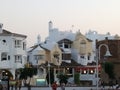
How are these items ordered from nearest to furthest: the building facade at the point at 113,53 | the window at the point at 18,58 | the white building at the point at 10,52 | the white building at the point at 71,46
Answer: the white building at the point at 10,52 < the window at the point at 18,58 < the building facade at the point at 113,53 < the white building at the point at 71,46

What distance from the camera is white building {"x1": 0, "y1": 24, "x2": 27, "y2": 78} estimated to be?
84125 mm

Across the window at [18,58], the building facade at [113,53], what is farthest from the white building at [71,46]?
the window at [18,58]

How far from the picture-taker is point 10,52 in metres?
85.1

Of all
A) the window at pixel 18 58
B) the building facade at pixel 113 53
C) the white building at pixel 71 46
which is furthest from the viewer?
the white building at pixel 71 46

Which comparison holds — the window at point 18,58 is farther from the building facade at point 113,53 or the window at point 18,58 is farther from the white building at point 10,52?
the building facade at point 113,53

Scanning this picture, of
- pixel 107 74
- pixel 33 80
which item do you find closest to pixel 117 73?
pixel 107 74

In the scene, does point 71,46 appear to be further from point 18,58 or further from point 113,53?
point 18,58

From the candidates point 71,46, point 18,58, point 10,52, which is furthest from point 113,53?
point 10,52

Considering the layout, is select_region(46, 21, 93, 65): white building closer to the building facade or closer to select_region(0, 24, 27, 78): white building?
the building facade

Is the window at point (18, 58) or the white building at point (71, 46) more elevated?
the white building at point (71, 46)

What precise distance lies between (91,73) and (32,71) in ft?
57.9

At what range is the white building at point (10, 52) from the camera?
84.1 metres

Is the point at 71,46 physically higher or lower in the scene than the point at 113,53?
higher

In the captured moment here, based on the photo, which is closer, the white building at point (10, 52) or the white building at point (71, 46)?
the white building at point (10, 52)
